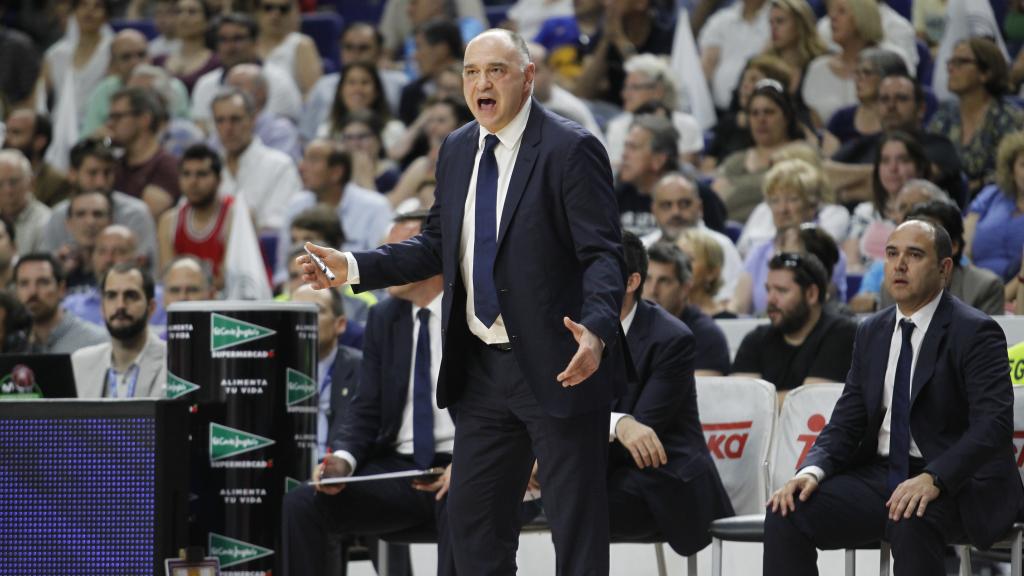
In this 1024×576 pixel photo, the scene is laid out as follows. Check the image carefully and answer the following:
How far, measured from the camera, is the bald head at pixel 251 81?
37.9 feet

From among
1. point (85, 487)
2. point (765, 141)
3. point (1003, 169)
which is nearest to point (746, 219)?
point (765, 141)

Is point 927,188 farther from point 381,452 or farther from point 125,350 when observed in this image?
point 125,350

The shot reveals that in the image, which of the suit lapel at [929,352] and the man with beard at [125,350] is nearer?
the suit lapel at [929,352]

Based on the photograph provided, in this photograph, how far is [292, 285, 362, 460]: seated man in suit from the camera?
6578 millimetres

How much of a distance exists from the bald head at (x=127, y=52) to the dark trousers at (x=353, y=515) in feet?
24.1

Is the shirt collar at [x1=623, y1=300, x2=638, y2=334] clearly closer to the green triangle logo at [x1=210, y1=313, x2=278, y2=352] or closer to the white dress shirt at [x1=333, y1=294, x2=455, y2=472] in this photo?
the white dress shirt at [x1=333, y1=294, x2=455, y2=472]

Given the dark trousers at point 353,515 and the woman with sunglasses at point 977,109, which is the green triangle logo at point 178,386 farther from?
the woman with sunglasses at point 977,109

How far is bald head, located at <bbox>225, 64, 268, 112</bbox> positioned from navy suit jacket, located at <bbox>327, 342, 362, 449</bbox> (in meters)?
5.17

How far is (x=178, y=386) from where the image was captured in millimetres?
5551

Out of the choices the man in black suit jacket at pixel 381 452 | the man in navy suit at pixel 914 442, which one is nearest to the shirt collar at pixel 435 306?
the man in black suit jacket at pixel 381 452

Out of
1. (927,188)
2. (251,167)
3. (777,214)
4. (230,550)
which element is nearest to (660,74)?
(777,214)

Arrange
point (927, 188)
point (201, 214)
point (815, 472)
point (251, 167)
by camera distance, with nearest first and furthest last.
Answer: point (815, 472) < point (927, 188) < point (201, 214) < point (251, 167)

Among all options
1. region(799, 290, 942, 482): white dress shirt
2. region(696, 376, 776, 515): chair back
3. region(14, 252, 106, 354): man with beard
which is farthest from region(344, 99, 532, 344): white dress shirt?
region(14, 252, 106, 354): man with beard

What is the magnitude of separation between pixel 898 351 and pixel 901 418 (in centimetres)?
22
